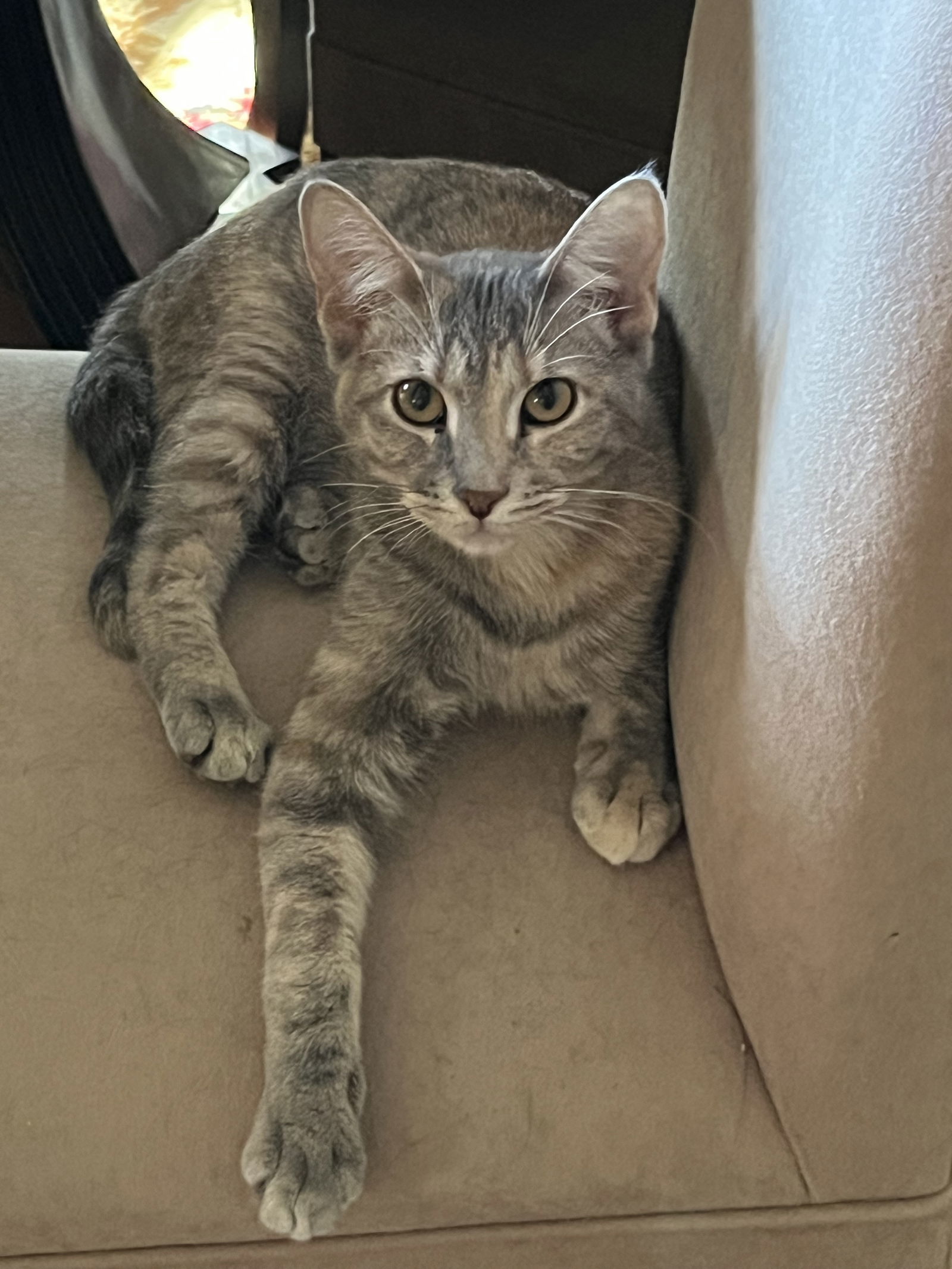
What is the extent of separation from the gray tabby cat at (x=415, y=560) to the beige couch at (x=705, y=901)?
0.12 ft

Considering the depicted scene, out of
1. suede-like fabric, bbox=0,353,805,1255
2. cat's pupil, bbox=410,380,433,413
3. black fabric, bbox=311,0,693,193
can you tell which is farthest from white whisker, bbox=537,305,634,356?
black fabric, bbox=311,0,693,193

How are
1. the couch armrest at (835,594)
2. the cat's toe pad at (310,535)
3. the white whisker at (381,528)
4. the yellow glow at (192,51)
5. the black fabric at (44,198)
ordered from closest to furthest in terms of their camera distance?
the couch armrest at (835,594) < the white whisker at (381,528) < the cat's toe pad at (310,535) < the black fabric at (44,198) < the yellow glow at (192,51)

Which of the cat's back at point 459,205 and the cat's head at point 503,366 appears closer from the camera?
the cat's head at point 503,366

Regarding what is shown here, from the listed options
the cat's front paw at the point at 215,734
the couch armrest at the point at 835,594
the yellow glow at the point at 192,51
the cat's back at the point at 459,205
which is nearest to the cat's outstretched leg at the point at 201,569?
the cat's front paw at the point at 215,734

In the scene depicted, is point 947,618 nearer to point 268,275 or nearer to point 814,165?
point 814,165

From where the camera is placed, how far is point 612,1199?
808 millimetres

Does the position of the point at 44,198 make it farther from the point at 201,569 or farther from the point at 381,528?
the point at 381,528

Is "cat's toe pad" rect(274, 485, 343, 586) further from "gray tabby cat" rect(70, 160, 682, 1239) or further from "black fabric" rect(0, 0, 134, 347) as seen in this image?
"black fabric" rect(0, 0, 134, 347)

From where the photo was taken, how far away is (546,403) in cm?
100

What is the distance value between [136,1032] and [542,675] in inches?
18.2

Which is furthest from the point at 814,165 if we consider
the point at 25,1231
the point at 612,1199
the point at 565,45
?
the point at 565,45

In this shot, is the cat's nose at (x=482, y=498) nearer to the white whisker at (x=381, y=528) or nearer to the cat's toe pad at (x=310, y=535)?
the white whisker at (x=381, y=528)

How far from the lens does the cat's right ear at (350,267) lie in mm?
1026

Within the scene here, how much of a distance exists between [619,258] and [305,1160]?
2.44ft
